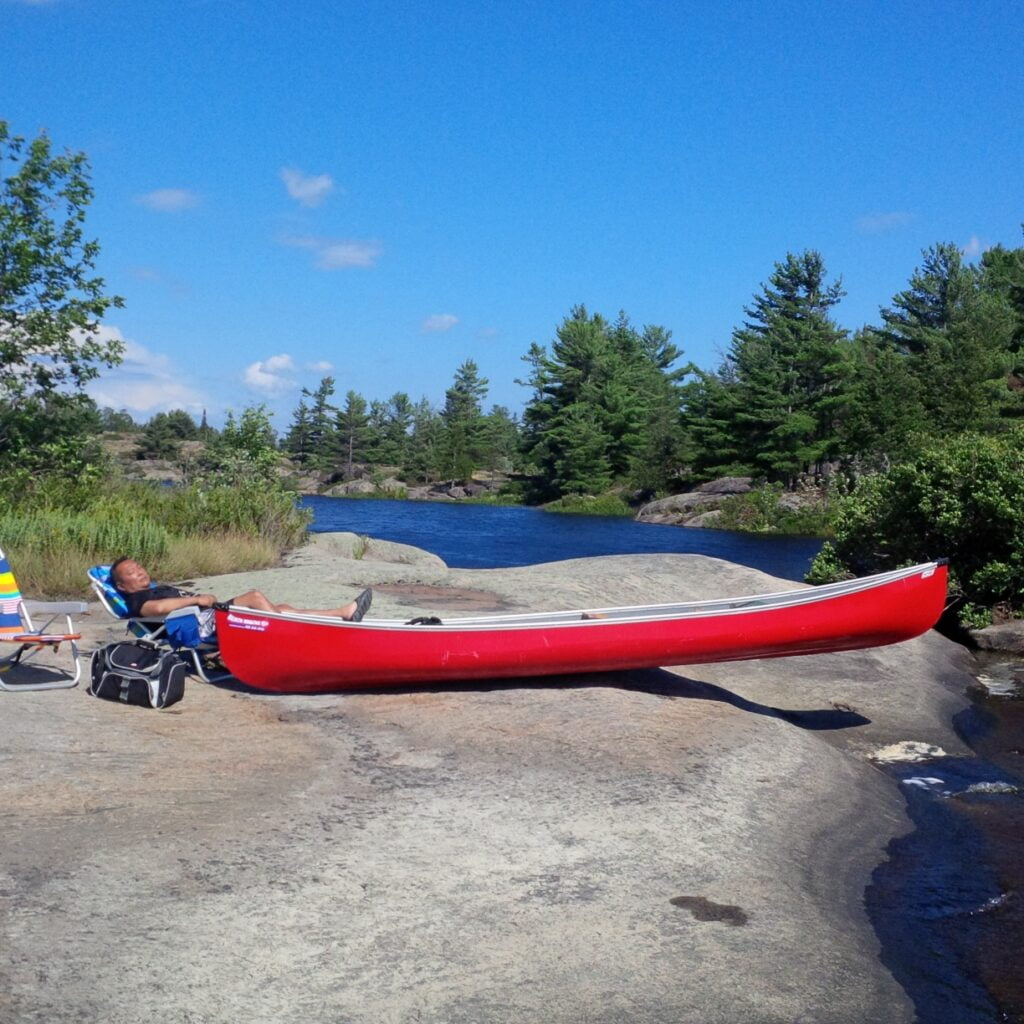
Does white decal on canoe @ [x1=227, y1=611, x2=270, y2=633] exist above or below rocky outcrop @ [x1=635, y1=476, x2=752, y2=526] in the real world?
below

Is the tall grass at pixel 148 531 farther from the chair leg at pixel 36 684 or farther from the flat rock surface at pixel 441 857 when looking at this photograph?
the flat rock surface at pixel 441 857

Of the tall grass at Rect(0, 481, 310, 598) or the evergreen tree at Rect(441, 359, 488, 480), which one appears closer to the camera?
the tall grass at Rect(0, 481, 310, 598)

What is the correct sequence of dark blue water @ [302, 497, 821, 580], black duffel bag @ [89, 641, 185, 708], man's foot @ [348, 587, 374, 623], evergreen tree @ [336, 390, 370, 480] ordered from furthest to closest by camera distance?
1. evergreen tree @ [336, 390, 370, 480]
2. dark blue water @ [302, 497, 821, 580]
3. man's foot @ [348, 587, 374, 623]
4. black duffel bag @ [89, 641, 185, 708]

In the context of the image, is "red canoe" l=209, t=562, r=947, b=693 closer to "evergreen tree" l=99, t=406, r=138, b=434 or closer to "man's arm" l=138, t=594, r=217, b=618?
"man's arm" l=138, t=594, r=217, b=618

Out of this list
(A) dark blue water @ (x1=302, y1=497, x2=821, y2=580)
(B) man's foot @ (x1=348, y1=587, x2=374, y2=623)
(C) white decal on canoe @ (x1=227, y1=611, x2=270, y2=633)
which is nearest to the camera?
(C) white decal on canoe @ (x1=227, y1=611, x2=270, y2=633)

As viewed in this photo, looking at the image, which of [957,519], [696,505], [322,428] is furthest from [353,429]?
[957,519]

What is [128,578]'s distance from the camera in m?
9.59

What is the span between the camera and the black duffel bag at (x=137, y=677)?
28.0 ft

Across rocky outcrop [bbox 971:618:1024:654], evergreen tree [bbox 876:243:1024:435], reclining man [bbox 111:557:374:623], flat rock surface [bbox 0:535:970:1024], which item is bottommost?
flat rock surface [bbox 0:535:970:1024]

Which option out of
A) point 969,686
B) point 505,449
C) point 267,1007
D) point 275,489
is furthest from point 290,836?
point 505,449

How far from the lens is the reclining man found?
373 inches

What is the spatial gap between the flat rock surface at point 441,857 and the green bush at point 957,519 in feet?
28.0

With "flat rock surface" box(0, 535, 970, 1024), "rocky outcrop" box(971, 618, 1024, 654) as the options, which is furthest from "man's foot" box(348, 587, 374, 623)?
"rocky outcrop" box(971, 618, 1024, 654)

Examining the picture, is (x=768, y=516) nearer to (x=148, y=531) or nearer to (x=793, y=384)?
(x=793, y=384)
